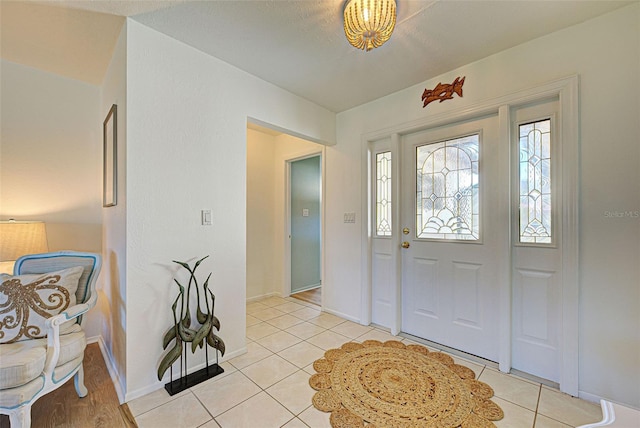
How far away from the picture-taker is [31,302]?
157 centimetres

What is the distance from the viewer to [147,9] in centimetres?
162

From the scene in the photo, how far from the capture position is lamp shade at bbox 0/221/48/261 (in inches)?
74.9

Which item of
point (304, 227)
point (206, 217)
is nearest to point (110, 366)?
point (206, 217)

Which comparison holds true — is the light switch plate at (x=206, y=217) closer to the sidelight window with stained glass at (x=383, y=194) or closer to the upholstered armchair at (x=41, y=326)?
the upholstered armchair at (x=41, y=326)

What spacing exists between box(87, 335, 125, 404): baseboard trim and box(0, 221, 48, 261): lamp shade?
982 millimetres

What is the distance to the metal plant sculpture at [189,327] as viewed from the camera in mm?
1755

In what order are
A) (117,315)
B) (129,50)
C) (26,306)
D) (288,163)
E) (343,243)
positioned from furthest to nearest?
(288,163) → (343,243) → (117,315) → (129,50) → (26,306)

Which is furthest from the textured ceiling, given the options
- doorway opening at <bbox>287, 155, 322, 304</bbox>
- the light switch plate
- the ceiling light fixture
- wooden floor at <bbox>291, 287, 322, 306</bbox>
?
wooden floor at <bbox>291, 287, 322, 306</bbox>

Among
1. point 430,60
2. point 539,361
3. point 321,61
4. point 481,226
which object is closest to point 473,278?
point 481,226

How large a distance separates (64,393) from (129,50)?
2.30m

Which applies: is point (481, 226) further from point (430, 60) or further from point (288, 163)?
point (288, 163)

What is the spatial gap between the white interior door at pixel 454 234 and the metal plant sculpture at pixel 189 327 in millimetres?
1830

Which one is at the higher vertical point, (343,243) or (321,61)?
(321,61)

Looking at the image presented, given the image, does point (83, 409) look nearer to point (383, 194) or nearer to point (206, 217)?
point (206, 217)
